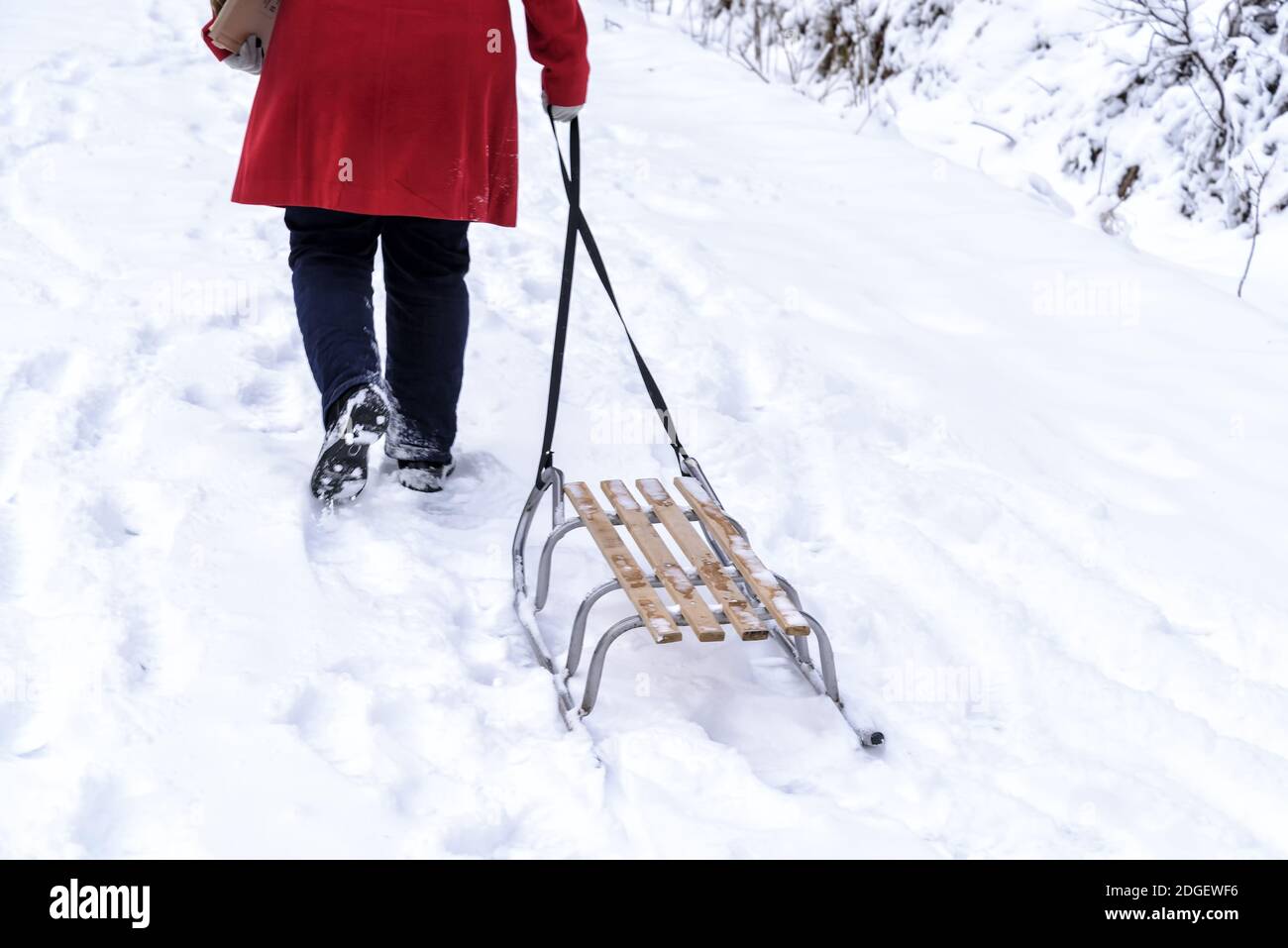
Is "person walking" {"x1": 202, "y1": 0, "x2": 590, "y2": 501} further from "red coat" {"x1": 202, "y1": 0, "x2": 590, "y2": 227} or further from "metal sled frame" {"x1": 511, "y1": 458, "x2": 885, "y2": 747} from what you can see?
"metal sled frame" {"x1": 511, "y1": 458, "x2": 885, "y2": 747}

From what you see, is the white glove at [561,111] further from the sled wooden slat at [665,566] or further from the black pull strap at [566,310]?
the sled wooden slat at [665,566]

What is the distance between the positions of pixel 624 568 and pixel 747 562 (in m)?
0.24

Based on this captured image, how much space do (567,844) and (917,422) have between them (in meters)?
1.94

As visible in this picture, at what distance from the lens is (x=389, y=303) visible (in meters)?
2.70

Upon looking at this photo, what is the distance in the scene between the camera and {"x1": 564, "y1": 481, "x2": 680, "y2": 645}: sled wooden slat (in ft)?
6.79

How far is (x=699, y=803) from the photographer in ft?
6.37

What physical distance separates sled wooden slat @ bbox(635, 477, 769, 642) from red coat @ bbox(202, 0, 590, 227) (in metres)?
0.73

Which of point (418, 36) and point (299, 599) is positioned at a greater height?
point (418, 36)

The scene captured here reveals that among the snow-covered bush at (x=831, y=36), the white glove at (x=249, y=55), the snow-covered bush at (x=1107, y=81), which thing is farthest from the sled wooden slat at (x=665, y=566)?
the snow-covered bush at (x=831, y=36)

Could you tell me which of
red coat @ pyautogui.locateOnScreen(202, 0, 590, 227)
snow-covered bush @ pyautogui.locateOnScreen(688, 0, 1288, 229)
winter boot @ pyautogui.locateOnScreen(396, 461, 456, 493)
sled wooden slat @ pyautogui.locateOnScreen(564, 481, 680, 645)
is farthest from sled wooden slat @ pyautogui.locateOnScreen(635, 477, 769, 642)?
snow-covered bush @ pyautogui.locateOnScreen(688, 0, 1288, 229)

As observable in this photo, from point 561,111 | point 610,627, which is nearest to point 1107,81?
point 561,111

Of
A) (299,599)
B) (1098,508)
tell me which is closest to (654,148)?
(1098,508)

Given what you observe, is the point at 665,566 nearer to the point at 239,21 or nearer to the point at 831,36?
the point at 239,21

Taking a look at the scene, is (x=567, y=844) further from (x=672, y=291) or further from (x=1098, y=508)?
(x=672, y=291)
